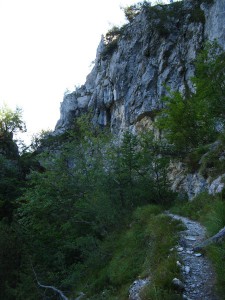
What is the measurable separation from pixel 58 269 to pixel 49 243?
272 centimetres

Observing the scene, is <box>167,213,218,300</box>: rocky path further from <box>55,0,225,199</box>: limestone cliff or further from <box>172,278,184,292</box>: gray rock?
<box>55,0,225,199</box>: limestone cliff

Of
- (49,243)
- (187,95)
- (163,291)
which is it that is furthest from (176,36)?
(163,291)

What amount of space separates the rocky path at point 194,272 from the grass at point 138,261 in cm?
22

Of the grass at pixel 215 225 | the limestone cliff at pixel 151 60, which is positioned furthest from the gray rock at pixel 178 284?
the limestone cliff at pixel 151 60

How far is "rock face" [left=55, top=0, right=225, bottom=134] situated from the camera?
90.2 feet

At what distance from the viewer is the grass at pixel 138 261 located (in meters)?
6.50

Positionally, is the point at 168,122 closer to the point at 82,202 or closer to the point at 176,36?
the point at 82,202

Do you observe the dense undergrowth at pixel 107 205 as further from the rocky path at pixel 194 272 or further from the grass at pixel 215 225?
the rocky path at pixel 194 272

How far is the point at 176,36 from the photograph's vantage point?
30141 mm

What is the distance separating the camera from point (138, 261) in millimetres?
9492

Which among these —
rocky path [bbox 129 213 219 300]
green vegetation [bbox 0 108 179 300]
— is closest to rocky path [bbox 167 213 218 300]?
rocky path [bbox 129 213 219 300]

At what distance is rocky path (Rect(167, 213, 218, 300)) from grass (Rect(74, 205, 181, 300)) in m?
0.22

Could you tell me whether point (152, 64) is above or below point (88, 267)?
above

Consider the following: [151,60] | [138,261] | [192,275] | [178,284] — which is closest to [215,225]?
[192,275]
